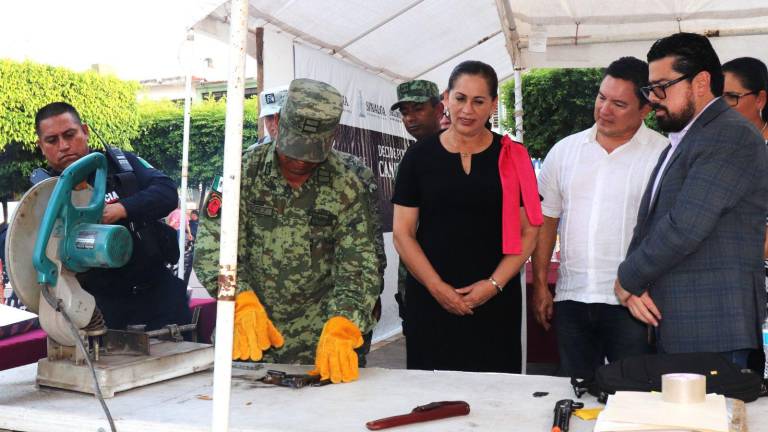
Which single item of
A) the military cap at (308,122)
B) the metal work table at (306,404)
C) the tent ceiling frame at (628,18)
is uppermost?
the tent ceiling frame at (628,18)

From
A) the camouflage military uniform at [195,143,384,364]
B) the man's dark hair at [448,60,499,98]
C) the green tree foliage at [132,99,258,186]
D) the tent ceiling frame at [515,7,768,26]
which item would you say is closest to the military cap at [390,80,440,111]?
the man's dark hair at [448,60,499,98]

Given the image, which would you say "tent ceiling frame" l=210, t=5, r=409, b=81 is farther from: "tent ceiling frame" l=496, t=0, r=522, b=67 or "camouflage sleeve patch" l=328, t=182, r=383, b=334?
"camouflage sleeve patch" l=328, t=182, r=383, b=334

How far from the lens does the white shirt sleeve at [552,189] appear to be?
291cm

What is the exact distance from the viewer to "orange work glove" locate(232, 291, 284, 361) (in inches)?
79.4

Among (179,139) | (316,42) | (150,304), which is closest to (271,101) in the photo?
(316,42)

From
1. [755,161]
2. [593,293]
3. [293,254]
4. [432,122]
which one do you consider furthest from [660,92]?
[432,122]

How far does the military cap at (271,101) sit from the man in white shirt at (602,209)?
1.62 meters

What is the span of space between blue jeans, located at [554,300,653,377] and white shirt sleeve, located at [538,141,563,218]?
35 cm

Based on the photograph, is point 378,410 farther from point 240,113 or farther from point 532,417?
point 240,113

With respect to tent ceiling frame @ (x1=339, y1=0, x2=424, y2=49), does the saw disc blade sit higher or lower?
lower

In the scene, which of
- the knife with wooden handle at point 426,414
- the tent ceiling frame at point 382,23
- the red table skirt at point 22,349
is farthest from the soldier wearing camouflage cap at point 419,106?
the knife with wooden handle at point 426,414

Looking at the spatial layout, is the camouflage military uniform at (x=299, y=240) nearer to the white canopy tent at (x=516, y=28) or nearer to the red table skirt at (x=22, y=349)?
the red table skirt at (x=22, y=349)

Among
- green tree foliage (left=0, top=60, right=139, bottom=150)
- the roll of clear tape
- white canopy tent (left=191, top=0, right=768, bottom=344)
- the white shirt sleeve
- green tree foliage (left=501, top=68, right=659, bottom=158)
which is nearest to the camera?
the roll of clear tape

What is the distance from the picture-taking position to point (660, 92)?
2.23m
